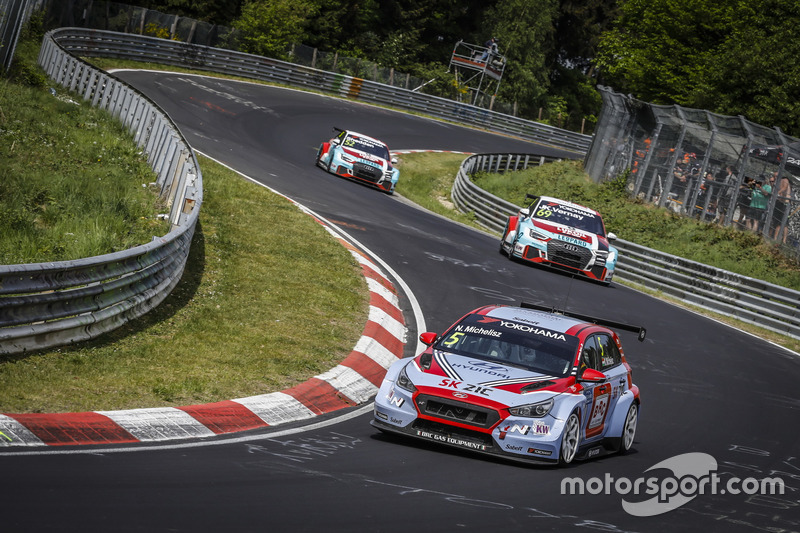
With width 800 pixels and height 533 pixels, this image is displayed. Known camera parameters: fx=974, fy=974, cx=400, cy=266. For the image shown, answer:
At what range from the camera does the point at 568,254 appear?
21953mm

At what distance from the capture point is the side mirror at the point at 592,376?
29.1ft

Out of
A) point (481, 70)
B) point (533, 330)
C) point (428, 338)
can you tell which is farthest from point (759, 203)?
point (481, 70)

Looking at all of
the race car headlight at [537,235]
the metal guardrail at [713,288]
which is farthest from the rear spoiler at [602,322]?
the metal guardrail at [713,288]

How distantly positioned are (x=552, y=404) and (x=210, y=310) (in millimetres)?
5376

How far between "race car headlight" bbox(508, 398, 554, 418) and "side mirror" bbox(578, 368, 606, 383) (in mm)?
643

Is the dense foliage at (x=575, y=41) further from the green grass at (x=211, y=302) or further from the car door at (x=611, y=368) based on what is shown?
the car door at (x=611, y=368)

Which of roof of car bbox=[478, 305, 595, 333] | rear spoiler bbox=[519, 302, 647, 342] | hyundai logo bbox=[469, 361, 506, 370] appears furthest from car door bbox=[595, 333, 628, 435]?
hyundai logo bbox=[469, 361, 506, 370]

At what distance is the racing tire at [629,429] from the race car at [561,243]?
11.8 m

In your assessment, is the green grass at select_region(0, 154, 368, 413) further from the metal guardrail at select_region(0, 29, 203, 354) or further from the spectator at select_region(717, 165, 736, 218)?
the spectator at select_region(717, 165, 736, 218)

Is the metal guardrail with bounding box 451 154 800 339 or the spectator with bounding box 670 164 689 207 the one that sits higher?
the spectator with bounding box 670 164 689 207

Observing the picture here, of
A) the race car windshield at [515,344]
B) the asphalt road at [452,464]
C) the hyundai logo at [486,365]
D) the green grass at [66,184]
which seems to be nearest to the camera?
the asphalt road at [452,464]

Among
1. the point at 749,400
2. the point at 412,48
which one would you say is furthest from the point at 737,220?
A: the point at 412,48

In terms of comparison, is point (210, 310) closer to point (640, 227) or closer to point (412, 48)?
point (640, 227)

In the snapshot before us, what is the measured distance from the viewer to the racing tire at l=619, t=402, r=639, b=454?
9789 mm
